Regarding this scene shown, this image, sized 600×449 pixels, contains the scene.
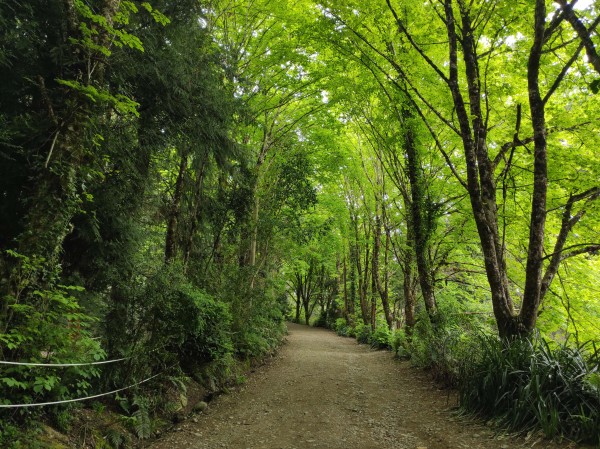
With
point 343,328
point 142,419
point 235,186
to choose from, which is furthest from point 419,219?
point 343,328

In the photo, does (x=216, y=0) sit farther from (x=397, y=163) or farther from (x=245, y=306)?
(x=245, y=306)

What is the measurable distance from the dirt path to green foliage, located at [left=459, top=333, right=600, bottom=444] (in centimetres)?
26

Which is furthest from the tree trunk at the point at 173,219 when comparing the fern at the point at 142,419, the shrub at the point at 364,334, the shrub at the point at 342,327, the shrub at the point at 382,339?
the shrub at the point at 342,327

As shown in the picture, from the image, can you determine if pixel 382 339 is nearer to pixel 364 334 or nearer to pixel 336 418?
pixel 364 334

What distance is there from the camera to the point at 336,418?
17.4ft

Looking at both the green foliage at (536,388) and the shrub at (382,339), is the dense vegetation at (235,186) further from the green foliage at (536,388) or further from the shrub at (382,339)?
the shrub at (382,339)

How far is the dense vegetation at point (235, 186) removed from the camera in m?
3.81

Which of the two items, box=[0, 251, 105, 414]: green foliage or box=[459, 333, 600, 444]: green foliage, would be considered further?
box=[459, 333, 600, 444]: green foliage

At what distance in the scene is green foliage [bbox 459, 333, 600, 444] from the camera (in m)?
3.66

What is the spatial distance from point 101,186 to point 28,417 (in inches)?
119

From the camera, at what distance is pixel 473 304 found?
47.4 ft

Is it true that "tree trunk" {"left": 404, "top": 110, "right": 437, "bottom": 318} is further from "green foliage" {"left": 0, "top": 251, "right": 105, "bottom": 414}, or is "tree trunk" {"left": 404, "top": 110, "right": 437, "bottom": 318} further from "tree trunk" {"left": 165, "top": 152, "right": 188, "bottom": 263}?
"green foliage" {"left": 0, "top": 251, "right": 105, "bottom": 414}

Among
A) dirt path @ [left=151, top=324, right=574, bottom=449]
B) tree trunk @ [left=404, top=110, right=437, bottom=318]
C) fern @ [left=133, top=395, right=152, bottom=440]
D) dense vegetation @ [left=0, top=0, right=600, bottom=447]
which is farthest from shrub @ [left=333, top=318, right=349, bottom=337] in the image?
fern @ [left=133, top=395, right=152, bottom=440]

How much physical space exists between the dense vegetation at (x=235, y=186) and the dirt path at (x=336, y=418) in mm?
464
